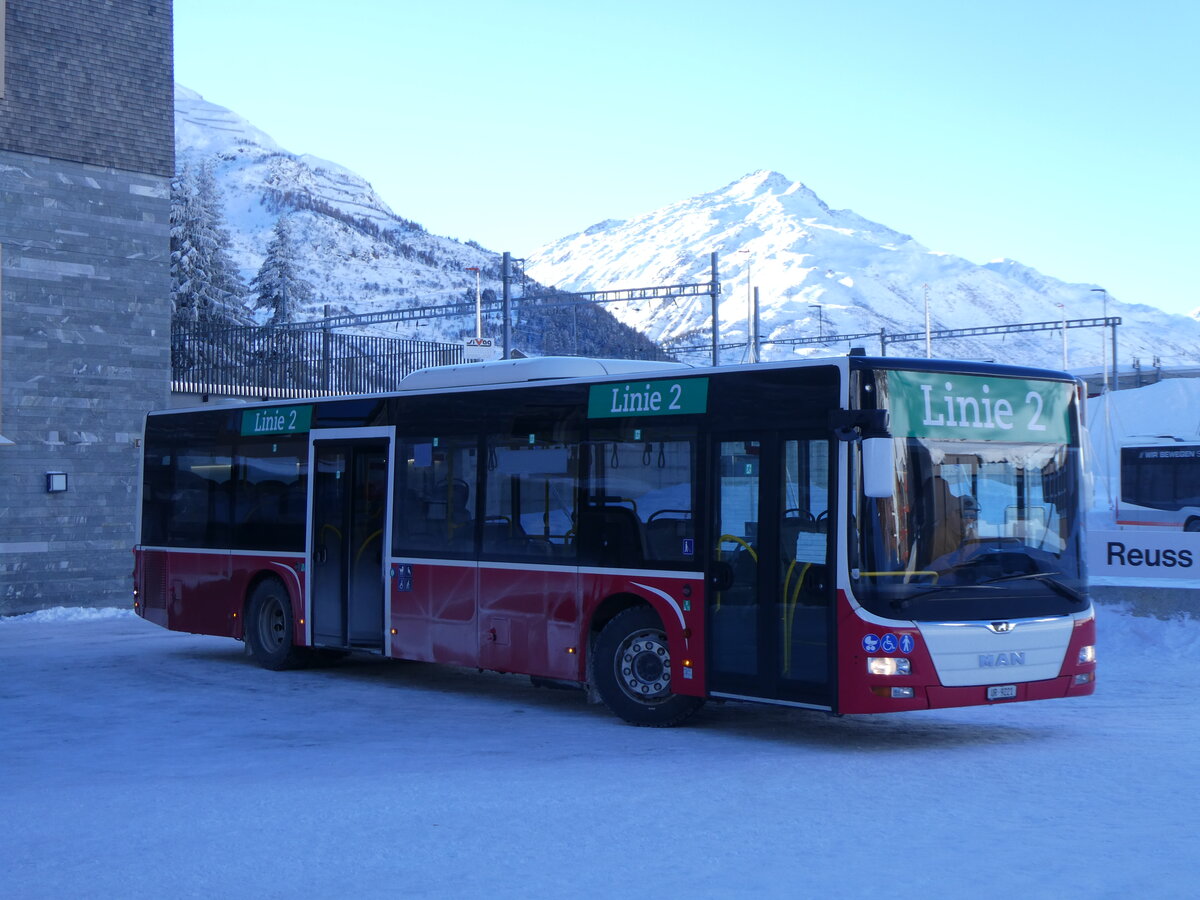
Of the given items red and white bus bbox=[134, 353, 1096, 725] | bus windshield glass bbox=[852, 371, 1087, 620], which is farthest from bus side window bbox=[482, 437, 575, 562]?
bus windshield glass bbox=[852, 371, 1087, 620]

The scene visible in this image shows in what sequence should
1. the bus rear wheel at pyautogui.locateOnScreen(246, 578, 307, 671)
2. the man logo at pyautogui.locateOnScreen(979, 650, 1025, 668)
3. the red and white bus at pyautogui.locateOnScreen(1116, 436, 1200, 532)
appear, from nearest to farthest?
the man logo at pyautogui.locateOnScreen(979, 650, 1025, 668), the bus rear wheel at pyautogui.locateOnScreen(246, 578, 307, 671), the red and white bus at pyautogui.locateOnScreen(1116, 436, 1200, 532)

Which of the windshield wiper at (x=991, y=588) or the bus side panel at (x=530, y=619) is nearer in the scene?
the windshield wiper at (x=991, y=588)

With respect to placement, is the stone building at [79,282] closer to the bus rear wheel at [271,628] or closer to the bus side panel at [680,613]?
the bus rear wheel at [271,628]

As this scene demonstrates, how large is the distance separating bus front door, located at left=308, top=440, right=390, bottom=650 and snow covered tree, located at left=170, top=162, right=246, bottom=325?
4670 centimetres

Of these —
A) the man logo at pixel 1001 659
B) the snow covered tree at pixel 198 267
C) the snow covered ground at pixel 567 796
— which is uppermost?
the snow covered tree at pixel 198 267

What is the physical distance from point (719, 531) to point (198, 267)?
55.8 metres

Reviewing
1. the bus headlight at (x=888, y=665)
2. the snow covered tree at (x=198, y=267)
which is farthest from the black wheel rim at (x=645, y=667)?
the snow covered tree at (x=198, y=267)

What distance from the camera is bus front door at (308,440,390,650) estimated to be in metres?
14.2

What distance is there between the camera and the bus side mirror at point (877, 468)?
9.81 m

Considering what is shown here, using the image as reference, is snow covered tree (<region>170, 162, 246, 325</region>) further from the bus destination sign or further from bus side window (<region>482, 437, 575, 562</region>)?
bus side window (<region>482, 437, 575, 562</region>)

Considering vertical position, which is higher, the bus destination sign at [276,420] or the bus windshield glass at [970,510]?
the bus destination sign at [276,420]

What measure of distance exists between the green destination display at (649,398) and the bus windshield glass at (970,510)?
1593 mm

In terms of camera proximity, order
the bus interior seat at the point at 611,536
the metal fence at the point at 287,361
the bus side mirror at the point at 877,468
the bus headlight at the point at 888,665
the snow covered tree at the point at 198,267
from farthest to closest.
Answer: the snow covered tree at the point at 198,267 < the metal fence at the point at 287,361 < the bus interior seat at the point at 611,536 < the bus headlight at the point at 888,665 < the bus side mirror at the point at 877,468

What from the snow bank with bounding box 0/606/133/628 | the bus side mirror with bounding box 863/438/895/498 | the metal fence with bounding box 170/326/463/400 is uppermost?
the metal fence with bounding box 170/326/463/400
